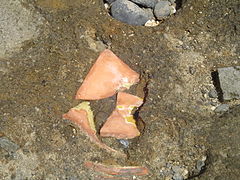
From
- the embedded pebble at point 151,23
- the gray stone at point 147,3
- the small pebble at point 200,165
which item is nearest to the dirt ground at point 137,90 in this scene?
the small pebble at point 200,165

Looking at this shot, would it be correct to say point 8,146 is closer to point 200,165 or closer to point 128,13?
point 200,165

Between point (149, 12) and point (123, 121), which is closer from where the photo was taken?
point (123, 121)

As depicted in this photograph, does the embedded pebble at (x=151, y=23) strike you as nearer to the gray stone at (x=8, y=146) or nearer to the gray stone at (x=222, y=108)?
the gray stone at (x=222, y=108)

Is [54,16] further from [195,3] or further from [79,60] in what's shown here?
[195,3]

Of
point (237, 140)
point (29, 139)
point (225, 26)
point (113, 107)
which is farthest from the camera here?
point (225, 26)

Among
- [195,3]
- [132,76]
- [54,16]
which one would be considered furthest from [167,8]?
[54,16]

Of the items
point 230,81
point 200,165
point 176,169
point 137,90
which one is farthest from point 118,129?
point 230,81
